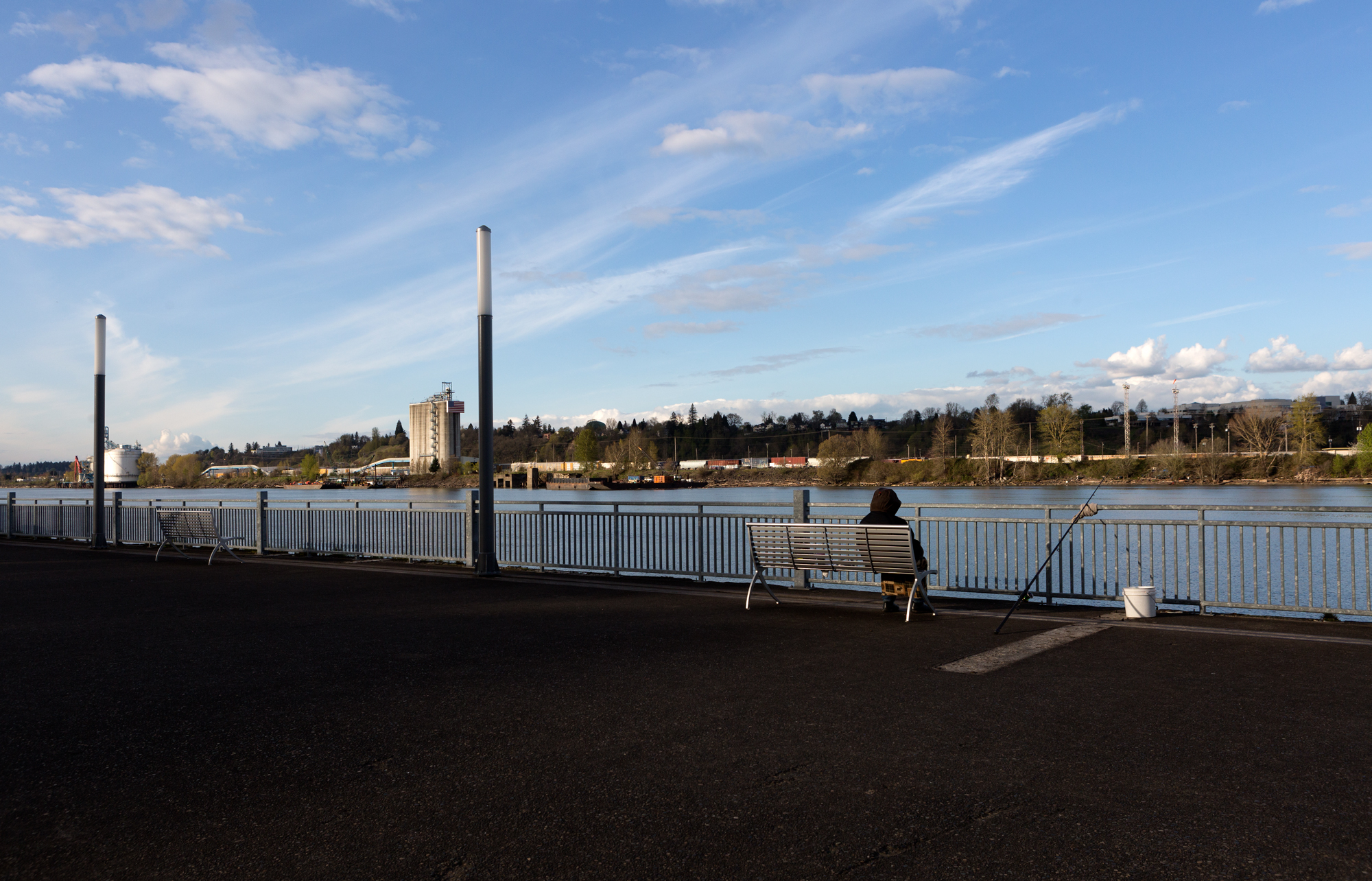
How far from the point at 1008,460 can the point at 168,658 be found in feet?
425

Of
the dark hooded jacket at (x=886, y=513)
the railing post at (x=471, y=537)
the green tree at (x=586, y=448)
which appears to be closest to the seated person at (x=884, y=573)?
the dark hooded jacket at (x=886, y=513)

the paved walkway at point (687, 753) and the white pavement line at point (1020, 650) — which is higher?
the paved walkway at point (687, 753)

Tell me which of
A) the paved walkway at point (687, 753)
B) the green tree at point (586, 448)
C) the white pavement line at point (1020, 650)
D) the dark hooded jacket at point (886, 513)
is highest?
the green tree at point (586, 448)

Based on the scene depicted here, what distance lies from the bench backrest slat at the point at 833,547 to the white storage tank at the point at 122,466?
2207 inches

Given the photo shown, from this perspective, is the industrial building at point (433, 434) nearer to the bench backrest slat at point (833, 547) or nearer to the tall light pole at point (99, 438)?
the tall light pole at point (99, 438)

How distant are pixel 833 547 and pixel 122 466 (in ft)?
272

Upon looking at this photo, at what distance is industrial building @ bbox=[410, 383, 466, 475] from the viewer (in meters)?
162

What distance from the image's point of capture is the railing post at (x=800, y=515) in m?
11.1

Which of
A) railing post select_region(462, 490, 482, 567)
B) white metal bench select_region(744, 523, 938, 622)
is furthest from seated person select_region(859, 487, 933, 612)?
railing post select_region(462, 490, 482, 567)

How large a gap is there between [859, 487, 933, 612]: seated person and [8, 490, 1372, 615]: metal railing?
0.38 m

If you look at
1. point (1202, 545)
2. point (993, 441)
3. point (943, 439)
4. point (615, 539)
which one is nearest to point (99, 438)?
point (615, 539)

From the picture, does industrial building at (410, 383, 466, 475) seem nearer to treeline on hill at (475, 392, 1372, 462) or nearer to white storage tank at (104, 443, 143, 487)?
treeline on hill at (475, 392, 1372, 462)

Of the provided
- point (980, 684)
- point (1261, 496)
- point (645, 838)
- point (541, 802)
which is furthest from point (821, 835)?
point (1261, 496)

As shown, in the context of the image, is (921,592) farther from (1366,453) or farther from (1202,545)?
(1366,453)
